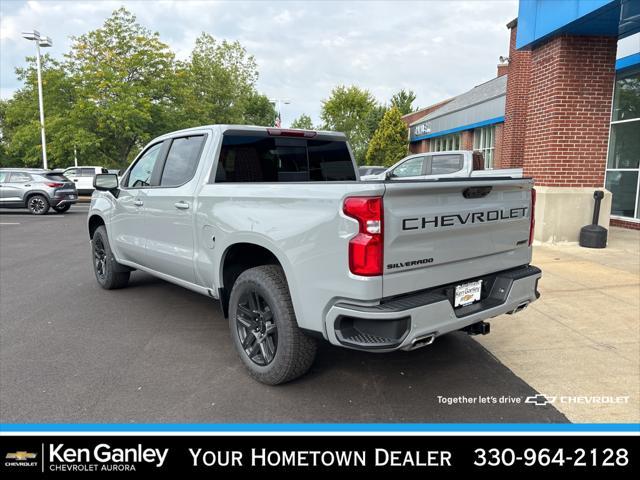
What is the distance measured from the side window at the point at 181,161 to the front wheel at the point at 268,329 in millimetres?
1387

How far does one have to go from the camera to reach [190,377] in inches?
148

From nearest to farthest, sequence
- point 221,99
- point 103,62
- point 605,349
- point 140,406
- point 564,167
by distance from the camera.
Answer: point 140,406 < point 605,349 < point 564,167 < point 103,62 < point 221,99

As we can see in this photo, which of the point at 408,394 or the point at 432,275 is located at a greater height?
the point at 432,275

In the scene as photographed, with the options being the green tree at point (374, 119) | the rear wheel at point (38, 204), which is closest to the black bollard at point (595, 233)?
the rear wheel at point (38, 204)

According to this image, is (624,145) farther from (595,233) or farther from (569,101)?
(595,233)

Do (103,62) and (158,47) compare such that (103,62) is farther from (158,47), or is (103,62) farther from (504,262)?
(504,262)

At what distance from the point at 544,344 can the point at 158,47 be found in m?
25.8

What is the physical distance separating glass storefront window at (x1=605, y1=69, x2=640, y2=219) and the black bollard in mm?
2968

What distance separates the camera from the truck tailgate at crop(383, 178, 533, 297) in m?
2.79

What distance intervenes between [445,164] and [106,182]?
7285 mm

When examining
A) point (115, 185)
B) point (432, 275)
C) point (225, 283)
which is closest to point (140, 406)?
point (225, 283)

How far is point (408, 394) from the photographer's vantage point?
11.4 ft

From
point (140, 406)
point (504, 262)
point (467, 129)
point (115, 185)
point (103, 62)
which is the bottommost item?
point (140, 406)

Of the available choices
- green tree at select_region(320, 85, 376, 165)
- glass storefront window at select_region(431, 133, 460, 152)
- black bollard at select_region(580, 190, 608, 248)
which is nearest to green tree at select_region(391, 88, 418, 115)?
green tree at select_region(320, 85, 376, 165)
